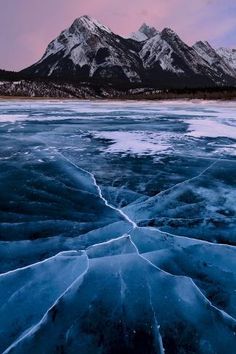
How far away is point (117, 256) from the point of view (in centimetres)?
387

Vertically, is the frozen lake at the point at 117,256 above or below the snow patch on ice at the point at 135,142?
above

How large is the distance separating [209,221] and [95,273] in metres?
1.84

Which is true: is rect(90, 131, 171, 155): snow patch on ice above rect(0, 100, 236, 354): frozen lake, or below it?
below

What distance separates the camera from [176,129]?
13.0m

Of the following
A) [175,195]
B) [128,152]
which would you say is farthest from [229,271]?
[128,152]

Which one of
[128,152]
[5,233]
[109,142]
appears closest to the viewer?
[5,233]

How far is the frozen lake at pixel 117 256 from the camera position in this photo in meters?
2.81

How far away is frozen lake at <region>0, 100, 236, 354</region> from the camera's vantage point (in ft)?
9.23

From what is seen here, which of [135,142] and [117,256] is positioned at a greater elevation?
[117,256]

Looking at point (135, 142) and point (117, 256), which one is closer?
point (117, 256)

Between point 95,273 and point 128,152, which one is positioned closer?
point 95,273

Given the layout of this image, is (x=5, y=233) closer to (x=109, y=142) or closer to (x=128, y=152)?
(x=128, y=152)

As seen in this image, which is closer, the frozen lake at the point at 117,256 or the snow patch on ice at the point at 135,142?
the frozen lake at the point at 117,256

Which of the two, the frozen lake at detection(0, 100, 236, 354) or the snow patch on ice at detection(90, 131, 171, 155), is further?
the snow patch on ice at detection(90, 131, 171, 155)
